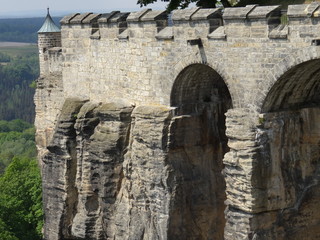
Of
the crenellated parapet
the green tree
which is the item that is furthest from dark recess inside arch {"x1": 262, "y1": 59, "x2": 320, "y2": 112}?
the green tree

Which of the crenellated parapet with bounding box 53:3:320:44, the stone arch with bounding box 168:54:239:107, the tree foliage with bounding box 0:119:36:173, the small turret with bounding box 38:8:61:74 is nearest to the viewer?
the crenellated parapet with bounding box 53:3:320:44

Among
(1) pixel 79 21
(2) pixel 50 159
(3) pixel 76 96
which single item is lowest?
(2) pixel 50 159

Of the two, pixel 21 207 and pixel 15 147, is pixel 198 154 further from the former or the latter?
pixel 15 147

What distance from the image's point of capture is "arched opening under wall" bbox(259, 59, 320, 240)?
26.3 meters

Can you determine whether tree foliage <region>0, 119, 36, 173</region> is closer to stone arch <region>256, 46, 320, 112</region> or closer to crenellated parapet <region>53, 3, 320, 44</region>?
crenellated parapet <region>53, 3, 320, 44</region>

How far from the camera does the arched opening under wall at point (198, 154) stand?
99.1 ft

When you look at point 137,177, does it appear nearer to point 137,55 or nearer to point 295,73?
point 137,55

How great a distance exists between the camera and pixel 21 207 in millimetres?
46438

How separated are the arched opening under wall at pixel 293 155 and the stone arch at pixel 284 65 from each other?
0.16 m

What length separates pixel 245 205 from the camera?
1051 inches

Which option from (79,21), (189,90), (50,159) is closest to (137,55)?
(189,90)

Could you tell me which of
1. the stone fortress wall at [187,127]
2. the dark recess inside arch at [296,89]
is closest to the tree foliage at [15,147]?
the stone fortress wall at [187,127]

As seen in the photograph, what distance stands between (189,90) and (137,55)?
9.23ft

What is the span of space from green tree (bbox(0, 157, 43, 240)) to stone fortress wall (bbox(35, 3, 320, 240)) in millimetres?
7567
